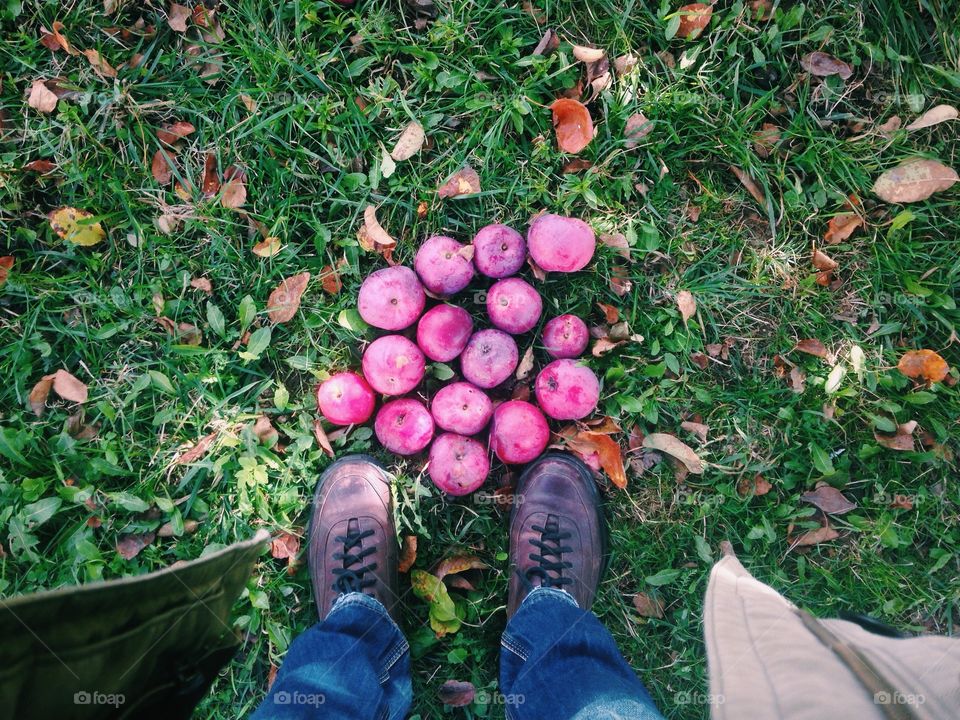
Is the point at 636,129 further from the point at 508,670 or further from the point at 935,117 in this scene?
the point at 508,670

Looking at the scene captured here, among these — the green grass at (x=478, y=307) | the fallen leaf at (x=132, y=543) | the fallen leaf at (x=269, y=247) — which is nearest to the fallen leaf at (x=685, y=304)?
the green grass at (x=478, y=307)

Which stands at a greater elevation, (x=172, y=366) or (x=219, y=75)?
(x=219, y=75)

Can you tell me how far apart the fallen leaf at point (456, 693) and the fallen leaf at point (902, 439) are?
6.93 feet

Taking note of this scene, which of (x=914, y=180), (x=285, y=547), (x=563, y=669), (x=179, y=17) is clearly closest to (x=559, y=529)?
(x=563, y=669)

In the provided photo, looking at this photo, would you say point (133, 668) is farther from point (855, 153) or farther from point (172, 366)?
point (855, 153)

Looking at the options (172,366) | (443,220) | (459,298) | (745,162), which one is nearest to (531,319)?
(459,298)

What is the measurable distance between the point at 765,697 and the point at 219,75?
3.11 meters

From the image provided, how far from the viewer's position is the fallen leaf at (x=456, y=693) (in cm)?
257

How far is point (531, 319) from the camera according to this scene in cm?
244

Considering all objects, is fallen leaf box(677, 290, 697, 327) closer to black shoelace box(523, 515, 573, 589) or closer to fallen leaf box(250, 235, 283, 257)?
black shoelace box(523, 515, 573, 589)

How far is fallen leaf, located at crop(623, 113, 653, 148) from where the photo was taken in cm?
268

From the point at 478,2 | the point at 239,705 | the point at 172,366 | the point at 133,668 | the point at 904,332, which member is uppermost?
the point at 478,2

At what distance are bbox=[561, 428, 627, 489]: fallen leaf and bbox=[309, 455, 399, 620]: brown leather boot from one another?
862 mm

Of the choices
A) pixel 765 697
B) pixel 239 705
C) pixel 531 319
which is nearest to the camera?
pixel 765 697
